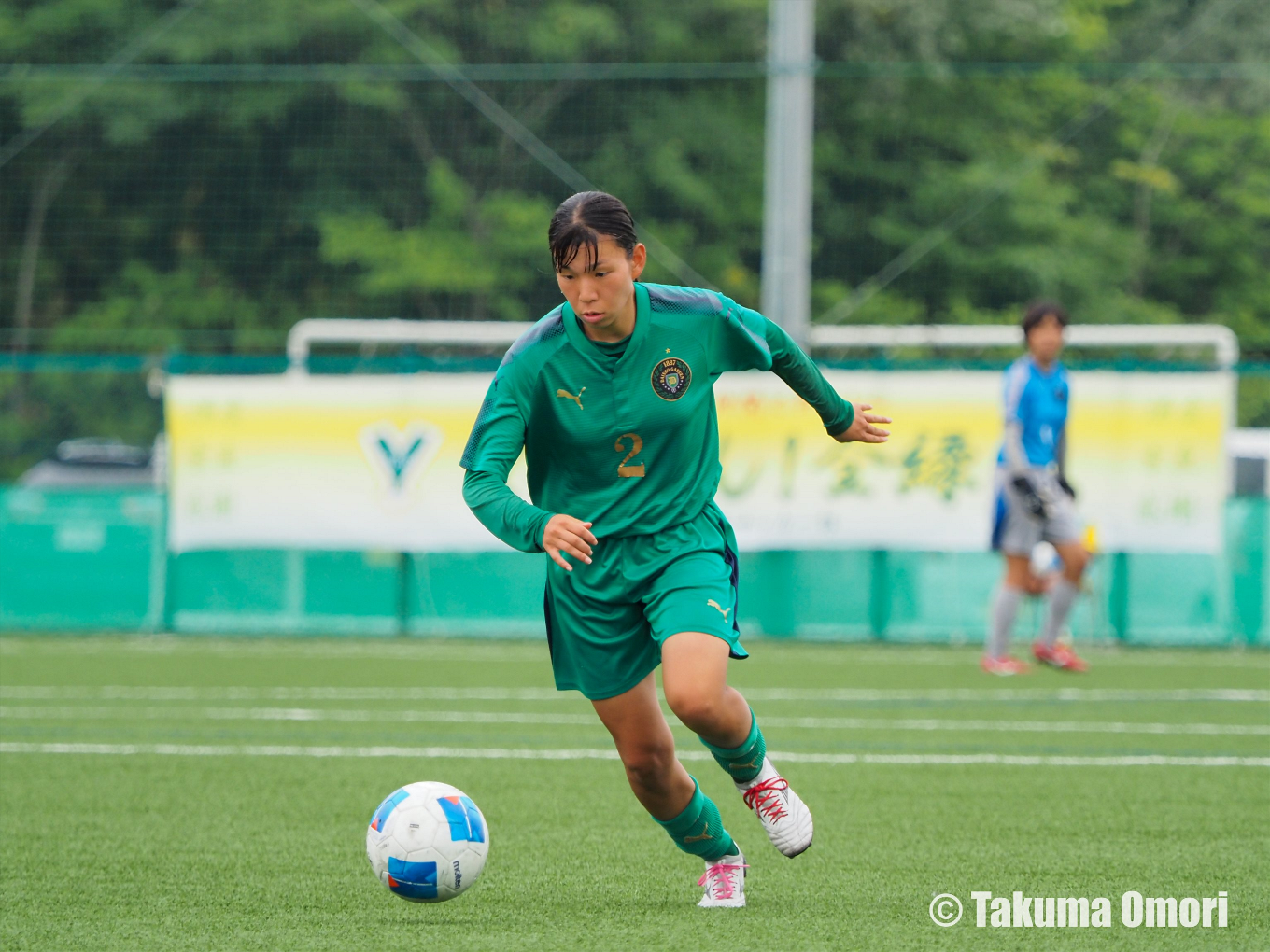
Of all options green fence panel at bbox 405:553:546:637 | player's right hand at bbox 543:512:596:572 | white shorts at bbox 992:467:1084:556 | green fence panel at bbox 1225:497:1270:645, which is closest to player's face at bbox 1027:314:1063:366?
white shorts at bbox 992:467:1084:556

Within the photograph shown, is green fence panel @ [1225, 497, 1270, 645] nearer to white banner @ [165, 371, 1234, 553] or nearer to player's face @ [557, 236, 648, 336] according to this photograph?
white banner @ [165, 371, 1234, 553]

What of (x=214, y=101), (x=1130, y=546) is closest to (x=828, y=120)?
(x=214, y=101)

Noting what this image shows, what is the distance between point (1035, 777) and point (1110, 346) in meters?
17.5

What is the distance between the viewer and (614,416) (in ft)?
14.6

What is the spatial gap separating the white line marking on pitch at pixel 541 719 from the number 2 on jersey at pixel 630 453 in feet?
14.1

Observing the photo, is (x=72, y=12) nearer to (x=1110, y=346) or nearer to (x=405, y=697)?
(x=1110, y=346)

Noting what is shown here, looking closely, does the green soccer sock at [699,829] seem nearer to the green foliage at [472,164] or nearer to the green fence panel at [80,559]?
the green fence panel at [80,559]

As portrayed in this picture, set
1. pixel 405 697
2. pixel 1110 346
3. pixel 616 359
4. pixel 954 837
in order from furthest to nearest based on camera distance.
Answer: pixel 1110 346
pixel 405 697
pixel 954 837
pixel 616 359

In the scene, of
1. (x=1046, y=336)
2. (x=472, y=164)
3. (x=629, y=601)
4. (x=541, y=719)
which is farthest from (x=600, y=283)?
(x=472, y=164)

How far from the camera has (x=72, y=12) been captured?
25734 millimetres

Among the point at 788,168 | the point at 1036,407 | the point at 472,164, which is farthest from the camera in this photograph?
the point at 472,164

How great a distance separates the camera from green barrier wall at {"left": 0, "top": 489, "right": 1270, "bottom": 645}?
12.9m

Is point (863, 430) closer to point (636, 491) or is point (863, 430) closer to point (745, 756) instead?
point (636, 491)

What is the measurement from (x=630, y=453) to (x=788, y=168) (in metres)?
9.88
